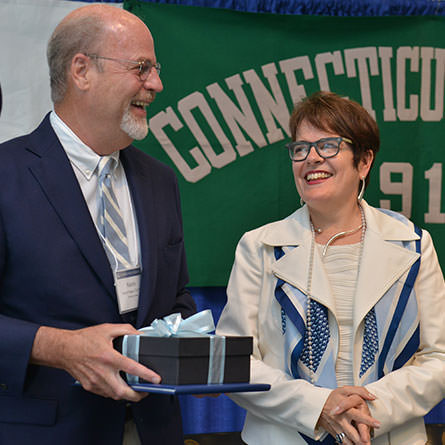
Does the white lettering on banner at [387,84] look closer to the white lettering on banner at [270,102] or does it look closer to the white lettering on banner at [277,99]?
the white lettering on banner at [277,99]

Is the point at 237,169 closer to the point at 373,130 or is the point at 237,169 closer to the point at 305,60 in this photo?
the point at 305,60

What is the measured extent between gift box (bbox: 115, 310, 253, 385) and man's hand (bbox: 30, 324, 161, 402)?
1.2 inches

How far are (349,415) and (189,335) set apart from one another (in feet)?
2.09

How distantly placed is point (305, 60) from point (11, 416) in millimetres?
2271

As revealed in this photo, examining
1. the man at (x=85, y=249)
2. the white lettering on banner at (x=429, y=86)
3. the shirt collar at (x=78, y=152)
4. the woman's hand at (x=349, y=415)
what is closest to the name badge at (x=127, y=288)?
the man at (x=85, y=249)

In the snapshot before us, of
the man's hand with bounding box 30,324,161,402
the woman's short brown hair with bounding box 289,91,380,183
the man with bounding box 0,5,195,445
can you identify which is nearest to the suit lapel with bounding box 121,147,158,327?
the man with bounding box 0,5,195,445

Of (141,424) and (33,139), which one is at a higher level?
(33,139)

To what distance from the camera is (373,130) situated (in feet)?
6.74

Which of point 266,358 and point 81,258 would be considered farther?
point 266,358

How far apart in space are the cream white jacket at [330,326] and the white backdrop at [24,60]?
138 cm

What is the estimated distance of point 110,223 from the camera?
159 centimetres

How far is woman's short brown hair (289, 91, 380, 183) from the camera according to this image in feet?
6.55

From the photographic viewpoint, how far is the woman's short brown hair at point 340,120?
2.00 metres

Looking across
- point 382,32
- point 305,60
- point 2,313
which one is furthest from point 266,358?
point 382,32
